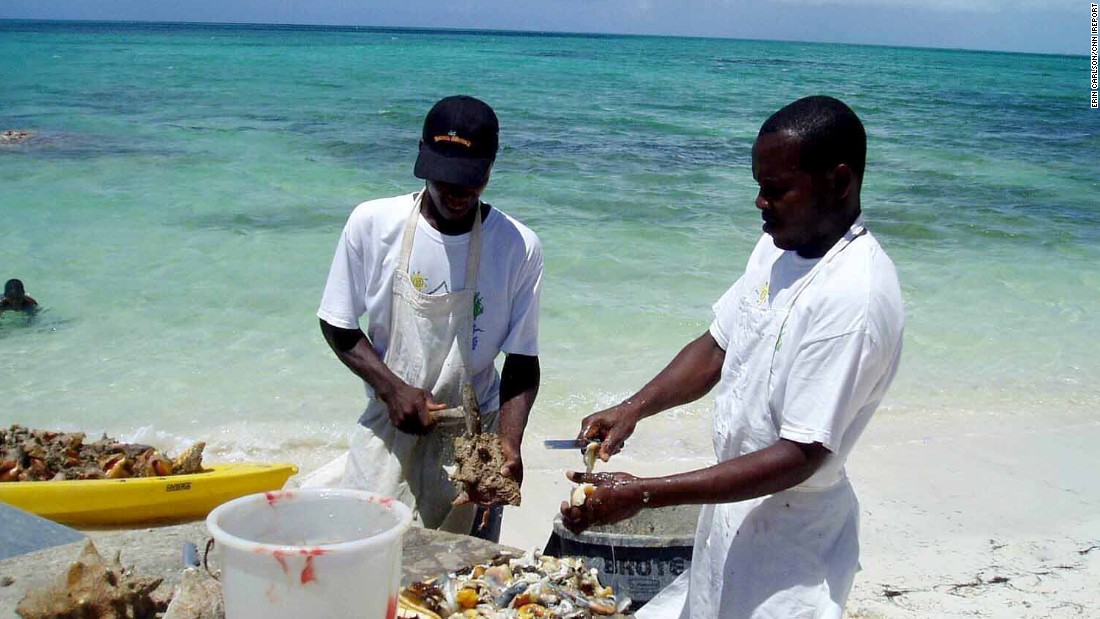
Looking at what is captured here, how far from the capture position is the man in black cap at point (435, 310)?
135 inches

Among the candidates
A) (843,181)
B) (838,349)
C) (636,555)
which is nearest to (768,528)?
(838,349)

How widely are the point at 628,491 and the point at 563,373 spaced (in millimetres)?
5855

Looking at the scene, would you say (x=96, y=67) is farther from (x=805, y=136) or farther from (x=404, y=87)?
(x=805, y=136)

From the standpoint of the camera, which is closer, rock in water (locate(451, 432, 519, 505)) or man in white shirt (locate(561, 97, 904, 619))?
man in white shirt (locate(561, 97, 904, 619))

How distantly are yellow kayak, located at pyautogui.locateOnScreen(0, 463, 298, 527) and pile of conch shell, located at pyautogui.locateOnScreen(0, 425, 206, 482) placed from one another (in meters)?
0.14

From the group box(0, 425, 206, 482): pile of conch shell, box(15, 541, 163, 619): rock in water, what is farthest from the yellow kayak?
box(15, 541, 163, 619): rock in water

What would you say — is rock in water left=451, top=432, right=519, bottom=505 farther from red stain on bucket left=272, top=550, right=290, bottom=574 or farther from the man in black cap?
red stain on bucket left=272, top=550, right=290, bottom=574

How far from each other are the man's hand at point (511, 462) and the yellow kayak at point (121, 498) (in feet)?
7.55

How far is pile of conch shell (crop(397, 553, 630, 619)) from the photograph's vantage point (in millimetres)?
2797

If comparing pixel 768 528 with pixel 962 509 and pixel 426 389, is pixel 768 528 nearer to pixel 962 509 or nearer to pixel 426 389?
pixel 426 389

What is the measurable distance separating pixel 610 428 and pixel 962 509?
3823 millimetres

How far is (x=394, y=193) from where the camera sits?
15508 millimetres

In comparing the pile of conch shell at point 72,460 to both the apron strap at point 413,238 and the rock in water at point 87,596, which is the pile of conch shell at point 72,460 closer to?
the apron strap at point 413,238

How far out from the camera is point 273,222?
13.5 meters
